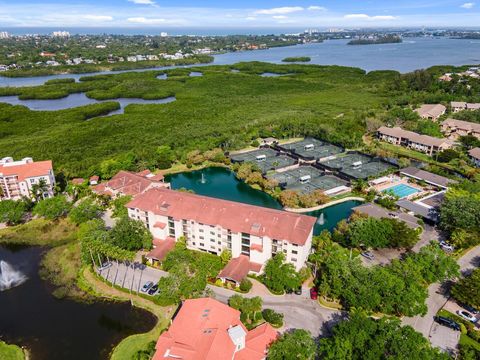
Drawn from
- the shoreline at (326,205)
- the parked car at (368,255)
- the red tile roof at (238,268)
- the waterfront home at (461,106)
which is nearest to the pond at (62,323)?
the red tile roof at (238,268)

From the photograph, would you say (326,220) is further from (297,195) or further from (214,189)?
(214,189)

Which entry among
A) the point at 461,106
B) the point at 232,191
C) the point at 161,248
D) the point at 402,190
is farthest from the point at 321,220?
the point at 461,106

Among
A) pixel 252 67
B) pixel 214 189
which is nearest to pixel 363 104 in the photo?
pixel 214 189

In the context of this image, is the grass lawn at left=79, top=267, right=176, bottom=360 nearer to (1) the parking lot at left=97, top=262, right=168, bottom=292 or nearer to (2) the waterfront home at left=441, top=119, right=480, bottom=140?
(1) the parking lot at left=97, top=262, right=168, bottom=292

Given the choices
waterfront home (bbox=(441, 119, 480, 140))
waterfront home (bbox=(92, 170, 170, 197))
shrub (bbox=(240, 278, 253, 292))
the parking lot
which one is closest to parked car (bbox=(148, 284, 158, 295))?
the parking lot

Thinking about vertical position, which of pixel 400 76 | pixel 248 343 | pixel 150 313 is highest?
pixel 400 76

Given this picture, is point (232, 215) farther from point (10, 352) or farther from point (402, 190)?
point (402, 190)

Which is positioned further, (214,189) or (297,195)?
(214,189)
